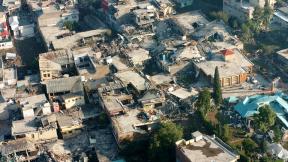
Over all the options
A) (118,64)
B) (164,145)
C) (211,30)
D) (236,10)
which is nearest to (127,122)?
(164,145)

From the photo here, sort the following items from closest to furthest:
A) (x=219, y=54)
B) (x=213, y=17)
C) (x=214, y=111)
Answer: (x=214, y=111)
(x=219, y=54)
(x=213, y=17)

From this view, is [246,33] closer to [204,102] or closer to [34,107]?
[204,102]

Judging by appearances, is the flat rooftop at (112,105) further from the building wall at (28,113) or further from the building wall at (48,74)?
the building wall at (48,74)

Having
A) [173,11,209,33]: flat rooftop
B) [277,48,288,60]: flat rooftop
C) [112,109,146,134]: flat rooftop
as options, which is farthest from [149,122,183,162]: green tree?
[173,11,209,33]: flat rooftop

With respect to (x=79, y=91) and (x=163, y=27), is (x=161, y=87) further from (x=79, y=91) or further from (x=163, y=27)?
(x=163, y=27)

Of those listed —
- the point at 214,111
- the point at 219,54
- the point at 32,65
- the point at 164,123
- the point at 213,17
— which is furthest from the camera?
the point at 213,17

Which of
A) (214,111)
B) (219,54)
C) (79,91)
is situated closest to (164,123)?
(214,111)

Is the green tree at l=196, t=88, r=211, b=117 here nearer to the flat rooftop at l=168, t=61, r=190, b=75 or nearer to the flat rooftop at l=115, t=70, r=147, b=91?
the flat rooftop at l=115, t=70, r=147, b=91
